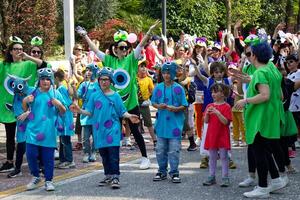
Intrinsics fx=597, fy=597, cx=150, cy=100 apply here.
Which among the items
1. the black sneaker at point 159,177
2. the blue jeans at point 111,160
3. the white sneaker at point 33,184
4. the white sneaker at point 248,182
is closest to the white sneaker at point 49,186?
the white sneaker at point 33,184

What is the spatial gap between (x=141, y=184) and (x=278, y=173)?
68.6 inches

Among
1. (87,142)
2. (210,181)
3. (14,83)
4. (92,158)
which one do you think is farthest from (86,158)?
(210,181)

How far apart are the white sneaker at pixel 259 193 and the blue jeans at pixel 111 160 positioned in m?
1.67

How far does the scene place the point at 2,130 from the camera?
43.5 ft

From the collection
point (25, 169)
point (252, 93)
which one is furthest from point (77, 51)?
point (252, 93)

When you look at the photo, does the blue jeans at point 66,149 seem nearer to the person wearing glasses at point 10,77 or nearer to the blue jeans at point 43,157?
the person wearing glasses at point 10,77

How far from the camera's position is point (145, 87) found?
1100cm

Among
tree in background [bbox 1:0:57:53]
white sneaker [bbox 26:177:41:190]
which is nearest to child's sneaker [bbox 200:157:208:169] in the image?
white sneaker [bbox 26:177:41:190]

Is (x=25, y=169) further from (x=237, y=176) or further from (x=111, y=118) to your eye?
(x=237, y=176)

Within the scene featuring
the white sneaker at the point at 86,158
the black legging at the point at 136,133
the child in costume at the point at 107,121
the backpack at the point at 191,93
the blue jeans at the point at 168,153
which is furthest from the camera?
the backpack at the point at 191,93

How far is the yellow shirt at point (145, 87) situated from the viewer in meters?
11.0

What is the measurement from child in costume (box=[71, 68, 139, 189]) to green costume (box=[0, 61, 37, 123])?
4.52 feet

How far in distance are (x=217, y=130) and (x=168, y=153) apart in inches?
29.1

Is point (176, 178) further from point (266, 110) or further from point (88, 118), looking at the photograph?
point (88, 118)
